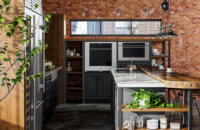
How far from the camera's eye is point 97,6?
342 inches

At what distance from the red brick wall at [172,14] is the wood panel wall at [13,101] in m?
5.14

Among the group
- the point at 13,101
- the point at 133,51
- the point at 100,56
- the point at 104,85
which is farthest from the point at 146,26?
the point at 13,101

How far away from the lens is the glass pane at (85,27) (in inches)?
345

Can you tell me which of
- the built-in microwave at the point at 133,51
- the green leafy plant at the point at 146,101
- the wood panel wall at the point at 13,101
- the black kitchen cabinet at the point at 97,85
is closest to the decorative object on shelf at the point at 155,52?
the built-in microwave at the point at 133,51

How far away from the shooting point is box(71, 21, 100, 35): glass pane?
345 inches

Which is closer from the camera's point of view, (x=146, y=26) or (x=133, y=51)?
(x=133, y=51)

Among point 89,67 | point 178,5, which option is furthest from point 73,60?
point 178,5

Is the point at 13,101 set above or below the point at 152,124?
above

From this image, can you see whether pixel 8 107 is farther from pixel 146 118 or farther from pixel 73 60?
pixel 73 60

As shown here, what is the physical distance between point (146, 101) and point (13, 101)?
1.85 meters

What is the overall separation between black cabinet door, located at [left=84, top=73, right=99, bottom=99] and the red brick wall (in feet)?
4.17

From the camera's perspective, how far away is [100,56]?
8.27 meters

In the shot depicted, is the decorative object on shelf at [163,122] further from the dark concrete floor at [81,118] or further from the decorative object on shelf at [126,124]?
the dark concrete floor at [81,118]

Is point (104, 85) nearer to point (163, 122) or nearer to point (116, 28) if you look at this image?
point (116, 28)
